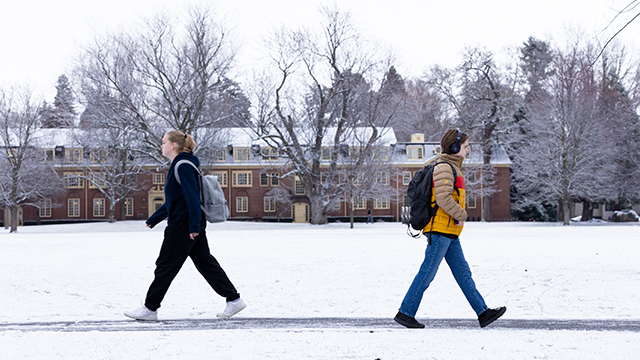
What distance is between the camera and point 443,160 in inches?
210

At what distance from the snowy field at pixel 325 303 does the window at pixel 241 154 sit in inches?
1641

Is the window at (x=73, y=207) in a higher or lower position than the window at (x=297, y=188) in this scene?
lower

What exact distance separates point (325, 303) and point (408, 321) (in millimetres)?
1664

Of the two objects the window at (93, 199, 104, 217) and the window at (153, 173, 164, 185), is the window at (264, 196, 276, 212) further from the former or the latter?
the window at (93, 199, 104, 217)

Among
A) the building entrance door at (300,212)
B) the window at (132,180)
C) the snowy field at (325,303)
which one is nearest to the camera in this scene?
the snowy field at (325,303)

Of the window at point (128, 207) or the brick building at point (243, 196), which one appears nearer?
the brick building at point (243, 196)

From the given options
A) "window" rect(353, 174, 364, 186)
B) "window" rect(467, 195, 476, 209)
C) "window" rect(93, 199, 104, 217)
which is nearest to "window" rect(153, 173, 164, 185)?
"window" rect(93, 199, 104, 217)

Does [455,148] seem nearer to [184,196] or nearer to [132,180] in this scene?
[184,196]

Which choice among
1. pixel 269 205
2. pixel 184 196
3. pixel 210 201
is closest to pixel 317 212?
pixel 269 205

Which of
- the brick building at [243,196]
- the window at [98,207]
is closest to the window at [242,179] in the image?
the brick building at [243,196]

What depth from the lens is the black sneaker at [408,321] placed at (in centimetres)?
525

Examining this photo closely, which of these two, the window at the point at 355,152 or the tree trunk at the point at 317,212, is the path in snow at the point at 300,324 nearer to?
the window at the point at 355,152

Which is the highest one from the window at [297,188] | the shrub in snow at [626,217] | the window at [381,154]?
the window at [381,154]

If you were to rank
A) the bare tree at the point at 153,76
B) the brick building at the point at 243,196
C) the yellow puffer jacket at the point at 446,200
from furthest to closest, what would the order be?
the brick building at the point at 243,196 < the bare tree at the point at 153,76 < the yellow puffer jacket at the point at 446,200
